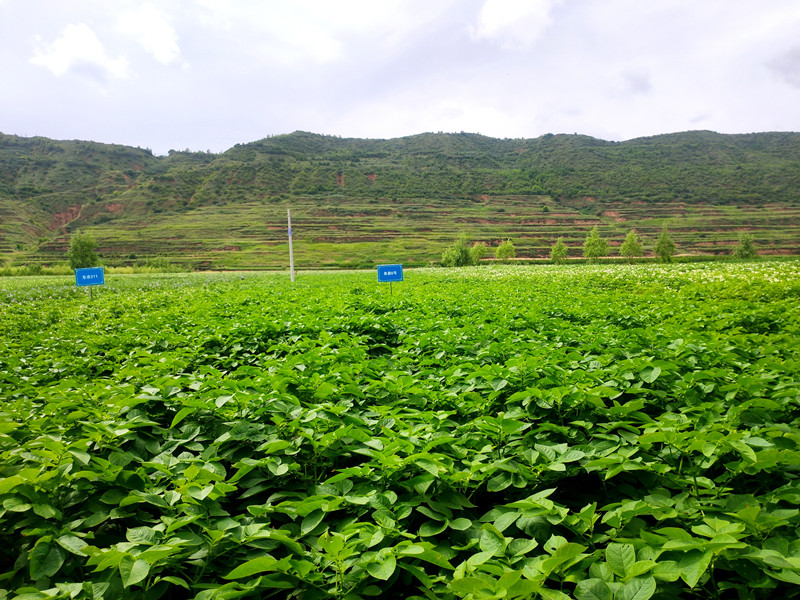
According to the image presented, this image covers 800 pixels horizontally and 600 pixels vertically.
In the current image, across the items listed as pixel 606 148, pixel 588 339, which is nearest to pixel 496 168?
pixel 606 148

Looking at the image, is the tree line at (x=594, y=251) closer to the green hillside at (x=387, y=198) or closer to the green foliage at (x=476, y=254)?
the green foliage at (x=476, y=254)

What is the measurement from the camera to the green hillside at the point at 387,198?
69.3 meters

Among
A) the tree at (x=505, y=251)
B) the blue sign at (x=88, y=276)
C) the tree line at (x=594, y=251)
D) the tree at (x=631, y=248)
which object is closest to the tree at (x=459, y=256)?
the tree line at (x=594, y=251)

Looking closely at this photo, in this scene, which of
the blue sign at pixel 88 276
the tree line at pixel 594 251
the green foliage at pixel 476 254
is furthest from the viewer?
the green foliage at pixel 476 254

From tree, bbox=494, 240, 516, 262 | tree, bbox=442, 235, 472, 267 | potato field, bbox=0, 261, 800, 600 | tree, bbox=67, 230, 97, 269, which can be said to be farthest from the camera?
tree, bbox=494, 240, 516, 262

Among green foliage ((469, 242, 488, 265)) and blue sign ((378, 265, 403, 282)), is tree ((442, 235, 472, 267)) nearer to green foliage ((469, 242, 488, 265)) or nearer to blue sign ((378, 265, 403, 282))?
green foliage ((469, 242, 488, 265))

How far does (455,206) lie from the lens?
10038cm

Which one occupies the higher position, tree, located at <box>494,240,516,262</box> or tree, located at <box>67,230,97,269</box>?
tree, located at <box>67,230,97,269</box>

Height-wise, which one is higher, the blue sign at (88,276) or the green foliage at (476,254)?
the blue sign at (88,276)

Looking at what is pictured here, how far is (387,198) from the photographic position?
10519 cm

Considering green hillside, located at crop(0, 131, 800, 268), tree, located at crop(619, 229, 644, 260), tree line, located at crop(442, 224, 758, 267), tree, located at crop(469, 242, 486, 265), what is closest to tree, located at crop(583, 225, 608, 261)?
tree line, located at crop(442, 224, 758, 267)

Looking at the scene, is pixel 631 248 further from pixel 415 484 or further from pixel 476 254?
pixel 415 484

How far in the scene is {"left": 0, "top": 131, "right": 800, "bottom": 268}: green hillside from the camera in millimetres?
69312

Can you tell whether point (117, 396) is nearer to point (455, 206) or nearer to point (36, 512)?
point (36, 512)
